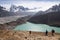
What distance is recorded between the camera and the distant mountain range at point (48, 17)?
38.5 feet

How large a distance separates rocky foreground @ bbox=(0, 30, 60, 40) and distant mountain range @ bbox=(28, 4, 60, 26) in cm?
73

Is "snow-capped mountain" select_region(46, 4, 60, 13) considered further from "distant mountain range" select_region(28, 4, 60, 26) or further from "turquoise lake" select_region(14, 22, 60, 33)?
"turquoise lake" select_region(14, 22, 60, 33)

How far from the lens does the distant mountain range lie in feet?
38.5

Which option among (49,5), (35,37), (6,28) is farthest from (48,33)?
(6,28)

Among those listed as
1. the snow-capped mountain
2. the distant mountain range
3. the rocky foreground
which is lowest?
the rocky foreground

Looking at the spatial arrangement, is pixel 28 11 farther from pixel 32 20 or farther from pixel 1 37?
pixel 1 37

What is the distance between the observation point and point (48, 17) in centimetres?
1200

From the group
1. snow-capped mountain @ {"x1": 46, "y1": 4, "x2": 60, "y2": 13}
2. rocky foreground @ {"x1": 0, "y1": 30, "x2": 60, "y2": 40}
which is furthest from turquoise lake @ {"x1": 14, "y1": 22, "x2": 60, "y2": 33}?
snow-capped mountain @ {"x1": 46, "y1": 4, "x2": 60, "y2": 13}

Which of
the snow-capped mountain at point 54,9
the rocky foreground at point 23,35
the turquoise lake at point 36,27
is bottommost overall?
the rocky foreground at point 23,35

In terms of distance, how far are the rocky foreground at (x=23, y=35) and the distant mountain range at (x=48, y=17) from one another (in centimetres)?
73

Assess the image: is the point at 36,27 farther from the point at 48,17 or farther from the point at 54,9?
the point at 54,9

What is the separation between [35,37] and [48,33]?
94 cm

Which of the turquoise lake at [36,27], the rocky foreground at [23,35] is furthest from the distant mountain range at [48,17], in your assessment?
the rocky foreground at [23,35]

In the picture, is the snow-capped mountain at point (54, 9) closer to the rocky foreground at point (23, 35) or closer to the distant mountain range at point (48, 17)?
the distant mountain range at point (48, 17)
